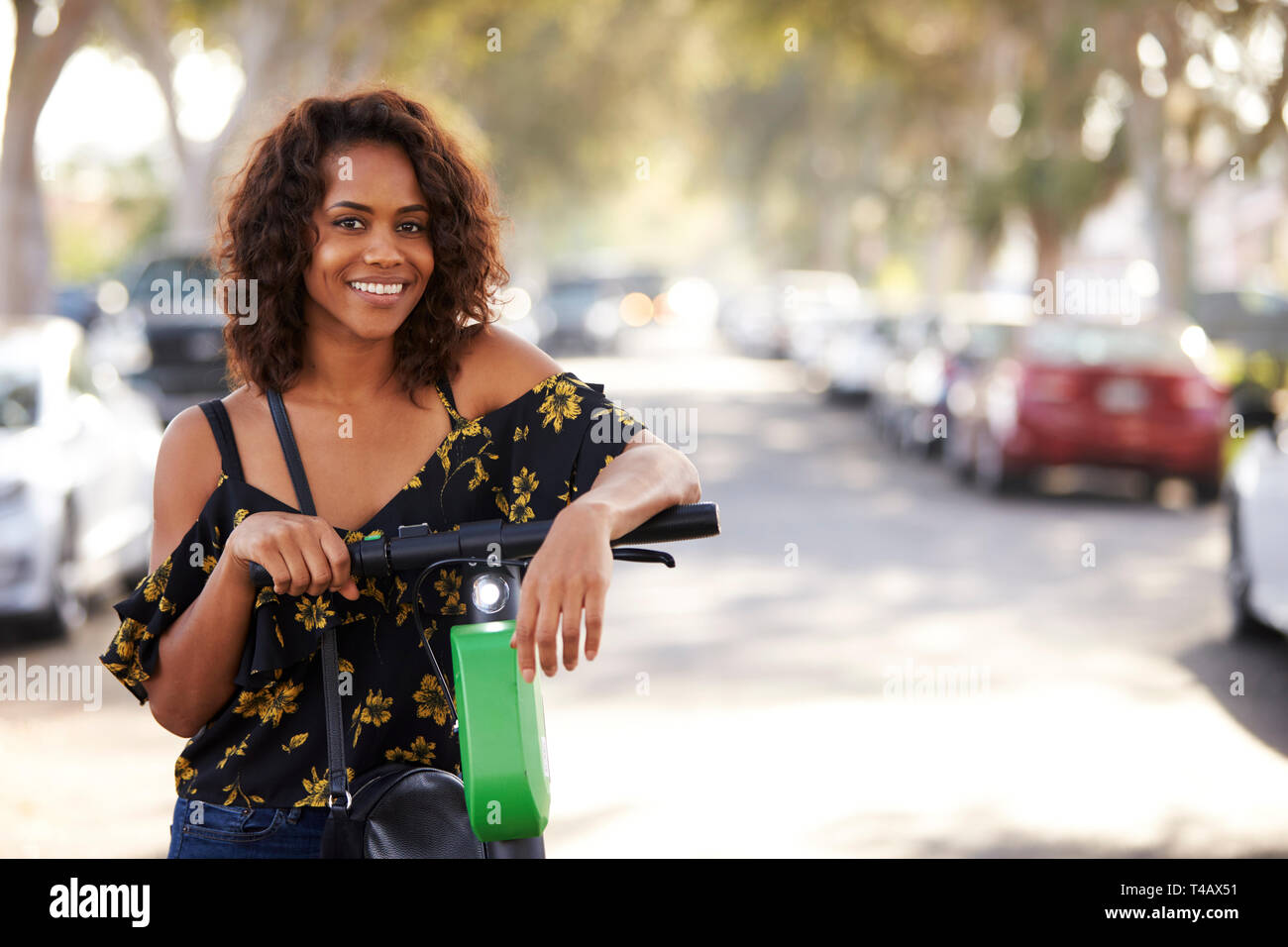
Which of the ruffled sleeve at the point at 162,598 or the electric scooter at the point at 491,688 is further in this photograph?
the ruffled sleeve at the point at 162,598

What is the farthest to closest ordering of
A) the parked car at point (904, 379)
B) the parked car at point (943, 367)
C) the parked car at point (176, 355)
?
the parked car at point (904, 379) < the parked car at point (176, 355) < the parked car at point (943, 367)

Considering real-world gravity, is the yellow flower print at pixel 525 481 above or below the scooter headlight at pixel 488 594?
above

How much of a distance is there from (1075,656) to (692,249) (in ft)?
481

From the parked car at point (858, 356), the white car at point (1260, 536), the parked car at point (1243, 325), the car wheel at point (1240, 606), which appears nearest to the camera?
the white car at point (1260, 536)

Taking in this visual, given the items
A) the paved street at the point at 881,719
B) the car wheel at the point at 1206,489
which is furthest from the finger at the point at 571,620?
the car wheel at the point at 1206,489

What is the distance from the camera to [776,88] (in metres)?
54.9

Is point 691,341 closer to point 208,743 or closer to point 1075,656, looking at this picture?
point 1075,656

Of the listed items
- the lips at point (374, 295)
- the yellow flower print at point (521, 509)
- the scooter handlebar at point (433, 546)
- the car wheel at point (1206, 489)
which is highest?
the lips at point (374, 295)

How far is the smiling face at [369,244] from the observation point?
235 cm

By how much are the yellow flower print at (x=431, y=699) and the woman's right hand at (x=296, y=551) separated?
0.24 meters

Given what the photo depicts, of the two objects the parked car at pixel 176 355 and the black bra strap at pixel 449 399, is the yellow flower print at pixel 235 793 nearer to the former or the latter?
the black bra strap at pixel 449 399

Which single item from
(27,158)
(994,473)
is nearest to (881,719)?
(994,473)

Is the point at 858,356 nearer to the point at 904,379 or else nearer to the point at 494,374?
the point at 904,379
